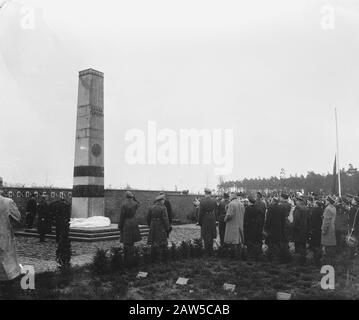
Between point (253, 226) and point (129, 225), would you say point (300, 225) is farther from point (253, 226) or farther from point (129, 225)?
point (129, 225)

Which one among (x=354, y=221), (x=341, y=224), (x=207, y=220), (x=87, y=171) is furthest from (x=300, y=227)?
(x=87, y=171)

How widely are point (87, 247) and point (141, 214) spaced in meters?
10.9

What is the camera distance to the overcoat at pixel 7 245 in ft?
21.6

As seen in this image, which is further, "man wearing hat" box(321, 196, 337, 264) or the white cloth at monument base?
the white cloth at monument base

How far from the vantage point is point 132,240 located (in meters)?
9.86

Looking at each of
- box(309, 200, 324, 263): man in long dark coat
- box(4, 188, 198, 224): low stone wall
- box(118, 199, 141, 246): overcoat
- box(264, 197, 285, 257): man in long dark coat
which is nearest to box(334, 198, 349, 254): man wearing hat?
box(309, 200, 324, 263): man in long dark coat

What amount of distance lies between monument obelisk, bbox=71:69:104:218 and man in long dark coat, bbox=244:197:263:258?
319 inches

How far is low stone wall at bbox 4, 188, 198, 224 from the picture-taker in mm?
18703

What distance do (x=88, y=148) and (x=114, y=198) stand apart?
604 cm

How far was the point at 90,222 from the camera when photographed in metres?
15.9

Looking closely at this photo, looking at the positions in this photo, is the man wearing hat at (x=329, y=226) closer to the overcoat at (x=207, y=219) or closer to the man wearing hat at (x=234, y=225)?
the man wearing hat at (x=234, y=225)

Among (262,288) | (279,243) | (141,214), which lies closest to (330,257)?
(279,243)

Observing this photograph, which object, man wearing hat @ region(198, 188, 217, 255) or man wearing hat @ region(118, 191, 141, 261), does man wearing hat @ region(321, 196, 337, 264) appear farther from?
man wearing hat @ region(118, 191, 141, 261)
